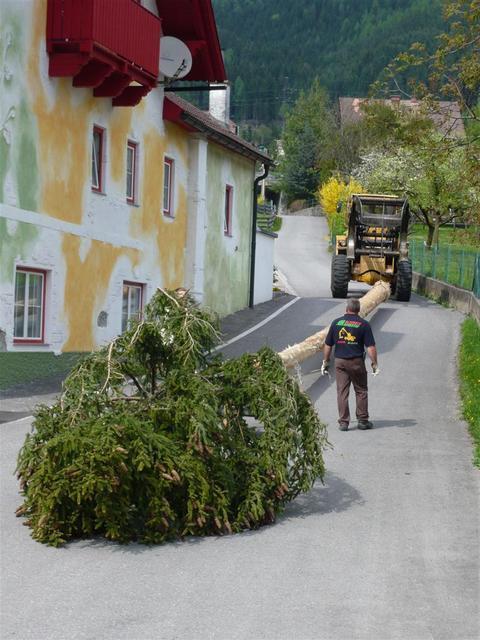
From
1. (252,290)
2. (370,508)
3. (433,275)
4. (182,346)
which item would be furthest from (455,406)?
(433,275)

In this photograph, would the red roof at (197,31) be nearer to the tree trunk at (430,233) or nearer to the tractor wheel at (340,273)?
the tractor wheel at (340,273)

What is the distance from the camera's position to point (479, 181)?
1894 centimetres

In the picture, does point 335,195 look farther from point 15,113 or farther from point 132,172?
point 15,113

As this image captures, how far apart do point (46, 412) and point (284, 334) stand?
1732cm

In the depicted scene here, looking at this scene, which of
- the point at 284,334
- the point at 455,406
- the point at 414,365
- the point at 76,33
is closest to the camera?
the point at 455,406

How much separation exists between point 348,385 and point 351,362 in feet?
1.00

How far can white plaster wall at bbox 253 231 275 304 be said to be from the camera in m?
33.2

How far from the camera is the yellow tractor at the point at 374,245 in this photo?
3281cm

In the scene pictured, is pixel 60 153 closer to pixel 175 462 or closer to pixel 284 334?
pixel 284 334

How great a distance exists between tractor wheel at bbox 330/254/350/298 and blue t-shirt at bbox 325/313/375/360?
60.8 ft

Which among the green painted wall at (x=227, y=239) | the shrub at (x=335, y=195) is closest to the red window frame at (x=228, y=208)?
the green painted wall at (x=227, y=239)

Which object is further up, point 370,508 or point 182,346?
point 182,346

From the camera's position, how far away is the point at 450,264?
117ft

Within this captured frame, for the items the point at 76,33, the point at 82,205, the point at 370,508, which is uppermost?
the point at 76,33
